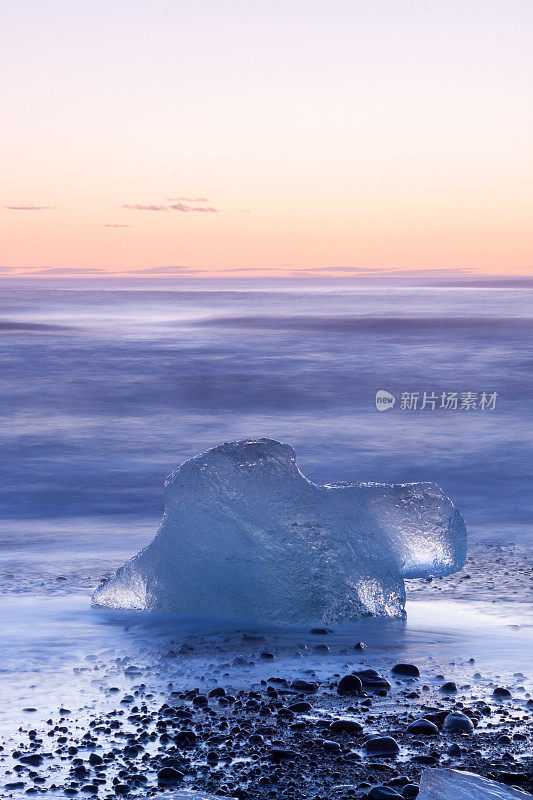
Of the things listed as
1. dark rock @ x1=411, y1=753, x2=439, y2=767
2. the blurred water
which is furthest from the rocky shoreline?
the blurred water

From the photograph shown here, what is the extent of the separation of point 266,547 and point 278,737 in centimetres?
187

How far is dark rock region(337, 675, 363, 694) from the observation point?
165 inches

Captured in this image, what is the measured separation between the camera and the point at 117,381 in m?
20.1

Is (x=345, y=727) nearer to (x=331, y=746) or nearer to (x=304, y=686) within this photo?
(x=331, y=746)

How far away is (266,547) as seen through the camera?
551 cm

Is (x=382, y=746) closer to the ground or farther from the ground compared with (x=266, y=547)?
closer to the ground

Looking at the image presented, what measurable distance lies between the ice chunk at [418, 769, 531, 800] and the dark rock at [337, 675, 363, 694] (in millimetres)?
943

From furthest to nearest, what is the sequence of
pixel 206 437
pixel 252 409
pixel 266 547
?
1. pixel 252 409
2. pixel 206 437
3. pixel 266 547

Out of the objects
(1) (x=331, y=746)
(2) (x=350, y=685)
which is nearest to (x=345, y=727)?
(1) (x=331, y=746)

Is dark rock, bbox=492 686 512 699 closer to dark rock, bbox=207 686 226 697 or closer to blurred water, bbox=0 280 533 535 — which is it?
dark rock, bbox=207 686 226 697

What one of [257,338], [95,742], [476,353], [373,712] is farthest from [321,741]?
[257,338]

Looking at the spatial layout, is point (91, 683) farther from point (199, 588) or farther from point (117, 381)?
point (117, 381)

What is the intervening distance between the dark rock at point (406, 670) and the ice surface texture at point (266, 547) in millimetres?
898

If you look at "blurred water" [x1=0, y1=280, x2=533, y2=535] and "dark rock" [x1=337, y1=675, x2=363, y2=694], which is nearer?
"dark rock" [x1=337, y1=675, x2=363, y2=694]
